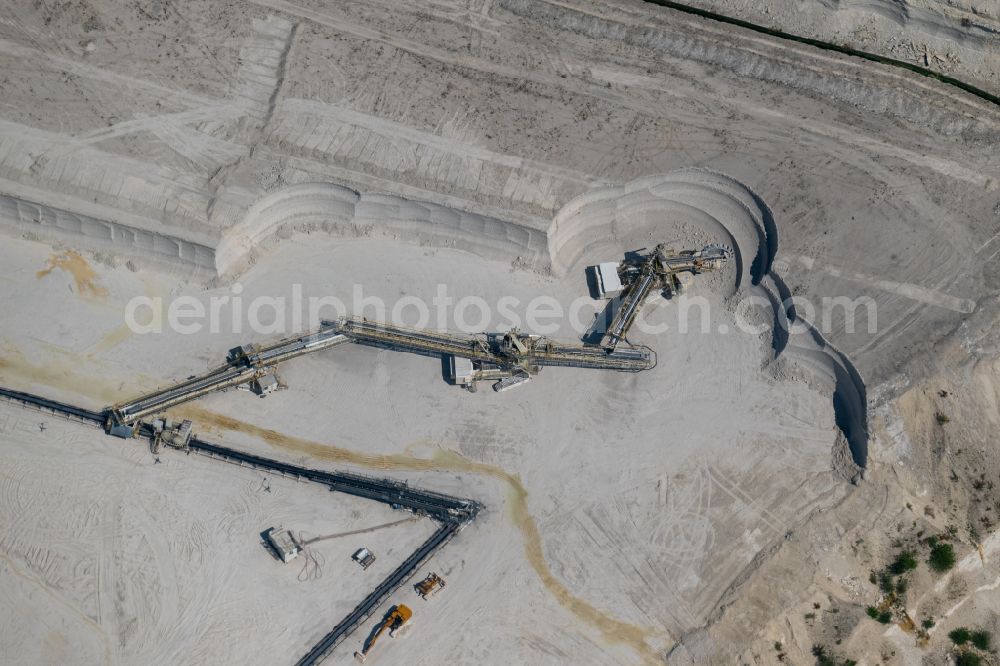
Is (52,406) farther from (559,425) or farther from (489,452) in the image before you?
(559,425)

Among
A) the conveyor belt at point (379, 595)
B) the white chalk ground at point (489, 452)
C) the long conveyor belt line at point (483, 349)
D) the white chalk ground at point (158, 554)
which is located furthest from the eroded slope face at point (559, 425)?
the white chalk ground at point (158, 554)

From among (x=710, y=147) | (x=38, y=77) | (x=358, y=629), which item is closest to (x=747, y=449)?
(x=710, y=147)

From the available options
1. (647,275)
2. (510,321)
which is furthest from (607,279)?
(510,321)

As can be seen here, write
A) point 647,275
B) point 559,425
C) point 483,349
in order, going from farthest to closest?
point 647,275 → point 559,425 → point 483,349

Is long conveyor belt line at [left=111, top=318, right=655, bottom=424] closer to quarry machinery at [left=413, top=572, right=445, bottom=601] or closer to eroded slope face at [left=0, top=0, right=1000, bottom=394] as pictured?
eroded slope face at [left=0, top=0, right=1000, bottom=394]

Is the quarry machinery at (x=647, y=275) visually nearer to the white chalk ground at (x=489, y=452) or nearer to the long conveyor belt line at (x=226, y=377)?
the white chalk ground at (x=489, y=452)


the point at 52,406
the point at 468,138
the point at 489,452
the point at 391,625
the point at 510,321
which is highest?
the point at 468,138

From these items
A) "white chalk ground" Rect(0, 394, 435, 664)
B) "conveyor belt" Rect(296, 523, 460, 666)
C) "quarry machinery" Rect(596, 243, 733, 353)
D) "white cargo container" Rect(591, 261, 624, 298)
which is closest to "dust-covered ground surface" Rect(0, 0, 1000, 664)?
"white chalk ground" Rect(0, 394, 435, 664)

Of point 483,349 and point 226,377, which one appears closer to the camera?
point 226,377
